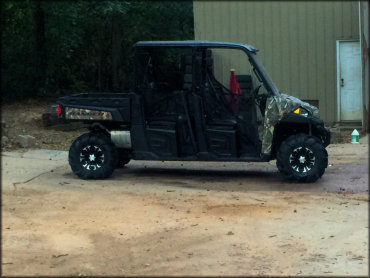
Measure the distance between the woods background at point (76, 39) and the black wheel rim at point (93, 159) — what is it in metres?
7.93

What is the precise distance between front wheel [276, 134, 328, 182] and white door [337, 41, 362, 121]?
6944 mm

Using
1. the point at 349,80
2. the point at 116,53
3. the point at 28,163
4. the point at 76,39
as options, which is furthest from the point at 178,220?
the point at 116,53

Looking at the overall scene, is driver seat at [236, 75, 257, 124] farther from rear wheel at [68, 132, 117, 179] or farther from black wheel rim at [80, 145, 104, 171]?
black wheel rim at [80, 145, 104, 171]

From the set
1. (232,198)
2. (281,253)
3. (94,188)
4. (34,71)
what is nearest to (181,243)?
(281,253)

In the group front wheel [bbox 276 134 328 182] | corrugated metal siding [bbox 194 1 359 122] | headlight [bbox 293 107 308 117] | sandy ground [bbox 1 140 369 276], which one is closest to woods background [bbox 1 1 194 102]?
corrugated metal siding [bbox 194 1 359 122]

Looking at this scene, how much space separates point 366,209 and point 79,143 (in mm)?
4633

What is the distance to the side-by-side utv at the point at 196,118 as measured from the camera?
32.0 feet

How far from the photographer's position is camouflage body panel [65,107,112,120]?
10.1 metres

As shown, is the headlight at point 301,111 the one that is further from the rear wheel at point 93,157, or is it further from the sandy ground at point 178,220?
the rear wheel at point 93,157

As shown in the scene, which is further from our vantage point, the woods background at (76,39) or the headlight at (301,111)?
the woods background at (76,39)

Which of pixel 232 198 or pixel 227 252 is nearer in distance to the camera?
pixel 227 252

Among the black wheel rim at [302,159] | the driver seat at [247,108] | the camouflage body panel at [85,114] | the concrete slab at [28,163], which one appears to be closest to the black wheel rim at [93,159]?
the camouflage body panel at [85,114]

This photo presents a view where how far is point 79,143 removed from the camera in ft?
33.7

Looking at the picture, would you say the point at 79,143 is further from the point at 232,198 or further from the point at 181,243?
the point at 181,243
